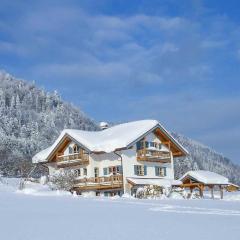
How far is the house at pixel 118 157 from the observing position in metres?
49.9

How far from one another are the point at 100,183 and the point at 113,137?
16.0 feet

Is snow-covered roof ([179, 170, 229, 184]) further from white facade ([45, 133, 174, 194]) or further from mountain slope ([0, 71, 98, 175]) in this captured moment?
mountain slope ([0, 71, 98, 175])

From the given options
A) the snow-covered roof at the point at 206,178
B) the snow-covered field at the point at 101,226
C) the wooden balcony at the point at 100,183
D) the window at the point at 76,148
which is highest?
the window at the point at 76,148

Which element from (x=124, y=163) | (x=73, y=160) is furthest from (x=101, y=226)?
(x=73, y=160)

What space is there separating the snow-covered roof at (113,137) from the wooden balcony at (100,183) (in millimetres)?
2660

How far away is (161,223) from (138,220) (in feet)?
4.20

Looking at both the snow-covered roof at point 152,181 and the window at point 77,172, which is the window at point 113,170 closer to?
the snow-covered roof at point 152,181

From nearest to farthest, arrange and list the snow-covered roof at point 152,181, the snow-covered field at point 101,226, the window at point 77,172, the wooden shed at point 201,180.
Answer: the snow-covered field at point 101,226 → the snow-covered roof at point 152,181 → the window at point 77,172 → the wooden shed at point 201,180

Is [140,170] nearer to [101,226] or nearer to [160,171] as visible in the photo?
[160,171]

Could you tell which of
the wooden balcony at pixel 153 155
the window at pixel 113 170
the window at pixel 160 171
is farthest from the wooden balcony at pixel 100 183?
the window at pixel 160 171

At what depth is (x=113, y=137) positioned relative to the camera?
172 ft

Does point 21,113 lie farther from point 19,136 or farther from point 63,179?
point 63,179

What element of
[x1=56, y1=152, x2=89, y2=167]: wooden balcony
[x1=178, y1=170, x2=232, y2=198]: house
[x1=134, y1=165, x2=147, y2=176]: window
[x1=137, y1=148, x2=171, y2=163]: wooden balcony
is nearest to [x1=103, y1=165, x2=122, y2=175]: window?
[x1=134, y1=165, x2=147, y2=176]: window

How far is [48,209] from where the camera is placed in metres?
24.9
